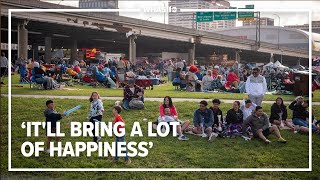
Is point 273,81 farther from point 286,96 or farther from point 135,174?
point 135,174

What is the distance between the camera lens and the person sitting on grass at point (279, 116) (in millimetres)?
8617

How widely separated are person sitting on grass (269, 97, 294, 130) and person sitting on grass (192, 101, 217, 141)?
5.71 feet

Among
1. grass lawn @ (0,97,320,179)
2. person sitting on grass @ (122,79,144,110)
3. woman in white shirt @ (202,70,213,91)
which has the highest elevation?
woman in white shirt @ (202,70,213,91)

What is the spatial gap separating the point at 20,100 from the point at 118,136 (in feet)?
12.0

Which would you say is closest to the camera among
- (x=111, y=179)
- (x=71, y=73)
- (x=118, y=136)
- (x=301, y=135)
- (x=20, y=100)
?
(x=111, y=179)

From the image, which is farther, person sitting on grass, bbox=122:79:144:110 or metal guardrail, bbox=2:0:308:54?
metal guardrail, bbox=2:0:308:54

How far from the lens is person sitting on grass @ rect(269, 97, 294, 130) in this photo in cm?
862

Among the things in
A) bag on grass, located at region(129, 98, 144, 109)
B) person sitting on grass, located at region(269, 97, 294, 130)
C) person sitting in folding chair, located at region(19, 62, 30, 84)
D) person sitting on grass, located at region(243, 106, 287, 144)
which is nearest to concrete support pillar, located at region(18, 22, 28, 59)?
person sitting in folding chair, located at region(19, 62, 30, 84)

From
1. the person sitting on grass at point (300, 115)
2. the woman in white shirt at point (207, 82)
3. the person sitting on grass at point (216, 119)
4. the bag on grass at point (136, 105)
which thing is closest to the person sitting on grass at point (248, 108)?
the person sitting on grass at point (216, 119)

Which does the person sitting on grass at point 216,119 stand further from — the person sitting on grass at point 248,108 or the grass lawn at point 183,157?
the person sitting on grass at point 248,108

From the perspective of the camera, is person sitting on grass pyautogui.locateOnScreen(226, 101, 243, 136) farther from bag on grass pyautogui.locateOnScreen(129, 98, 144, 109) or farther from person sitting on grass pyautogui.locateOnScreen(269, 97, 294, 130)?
bag on grass pyautogui.locateOnScreen(129, 98, 144, 109)

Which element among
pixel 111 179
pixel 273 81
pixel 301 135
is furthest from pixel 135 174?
pixel 273 81

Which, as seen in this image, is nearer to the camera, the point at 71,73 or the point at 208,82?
the point at 208,82

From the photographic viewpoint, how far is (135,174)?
247 inches
